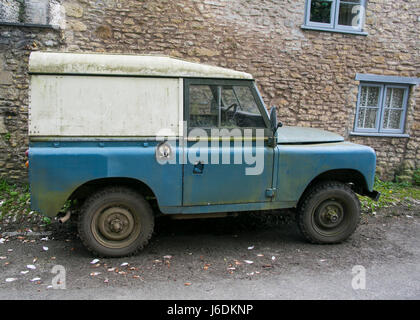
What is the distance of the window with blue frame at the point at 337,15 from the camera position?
25.9 ft

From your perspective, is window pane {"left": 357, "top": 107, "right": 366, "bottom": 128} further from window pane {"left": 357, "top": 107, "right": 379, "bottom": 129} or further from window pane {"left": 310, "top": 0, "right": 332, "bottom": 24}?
window pane {"left": 310, "top": 0, "right": 332, "bottom": 24}

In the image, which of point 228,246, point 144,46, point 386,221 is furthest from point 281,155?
point 144,46

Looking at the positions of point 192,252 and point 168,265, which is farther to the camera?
point 192,252

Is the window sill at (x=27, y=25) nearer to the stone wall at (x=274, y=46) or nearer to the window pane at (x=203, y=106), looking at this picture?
the stone wall at (x=274, y=46)

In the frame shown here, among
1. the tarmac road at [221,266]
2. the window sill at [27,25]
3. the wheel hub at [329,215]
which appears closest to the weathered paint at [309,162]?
the wheel hub at [329,215]

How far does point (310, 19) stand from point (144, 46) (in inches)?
146

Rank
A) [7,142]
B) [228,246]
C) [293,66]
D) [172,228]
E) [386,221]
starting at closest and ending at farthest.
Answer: [228,246] < [172,228] < [386,221] < [7,142] < [293,66]

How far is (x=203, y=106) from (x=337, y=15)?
554 cm

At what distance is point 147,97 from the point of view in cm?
388

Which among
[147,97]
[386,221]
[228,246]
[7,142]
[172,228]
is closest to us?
[147,97]

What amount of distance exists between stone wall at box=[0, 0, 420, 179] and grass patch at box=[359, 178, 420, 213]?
550 mm

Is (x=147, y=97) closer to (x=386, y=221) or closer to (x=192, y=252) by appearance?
Result: (x=192, y=252)

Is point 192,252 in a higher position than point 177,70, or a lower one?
lower

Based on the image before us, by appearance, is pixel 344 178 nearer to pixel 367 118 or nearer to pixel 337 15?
pixel 367 118
